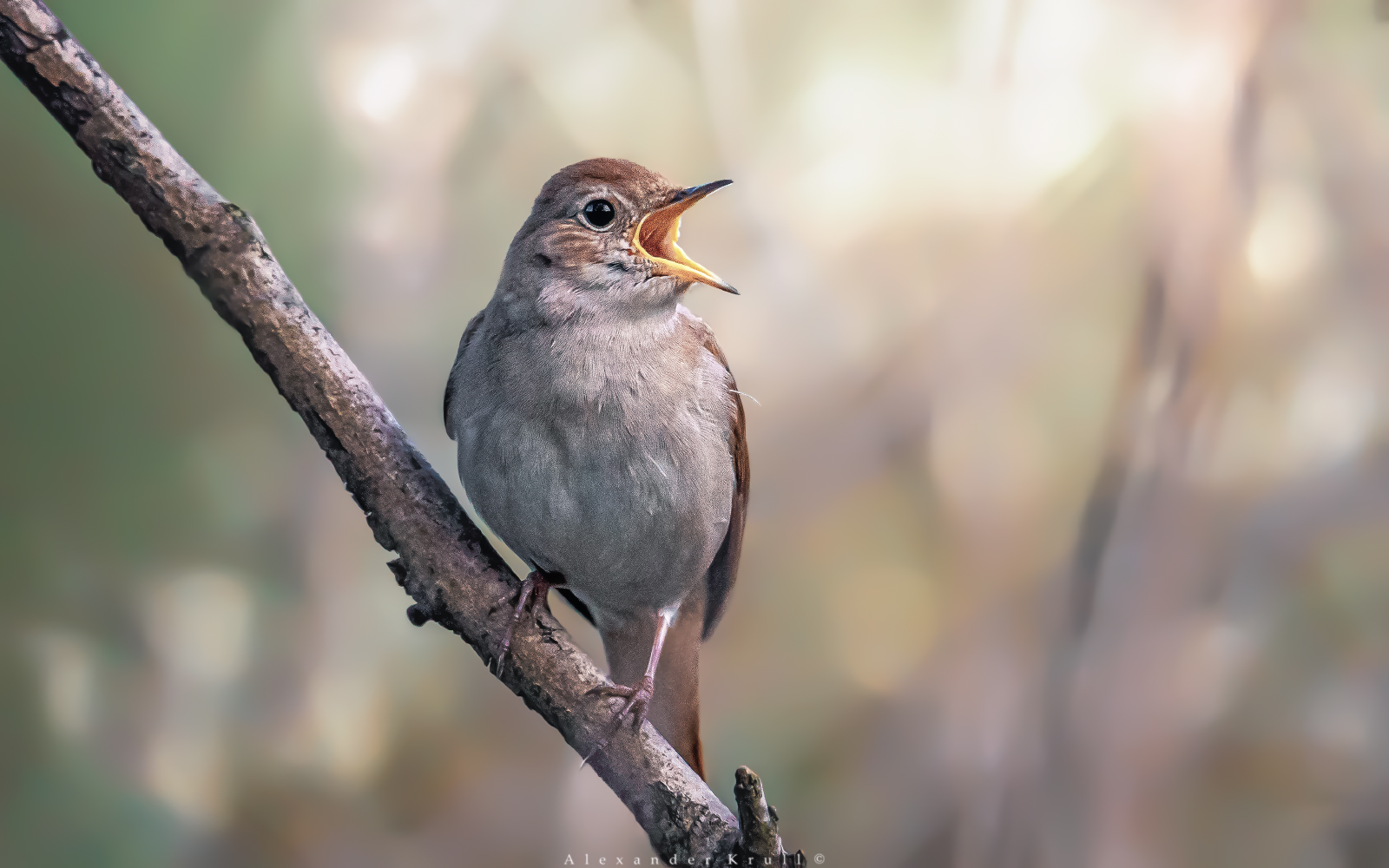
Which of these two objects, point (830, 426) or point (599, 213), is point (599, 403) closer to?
point (599, 213)

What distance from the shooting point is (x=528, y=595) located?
6.53 ft

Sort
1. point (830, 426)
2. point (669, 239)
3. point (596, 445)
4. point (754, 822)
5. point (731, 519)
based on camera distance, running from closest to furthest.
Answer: point (754, 822) → point (596, 445) → point (669, 239) → point (731, 519) → point (830, 426)

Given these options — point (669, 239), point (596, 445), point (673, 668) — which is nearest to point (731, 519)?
point (673, 668)

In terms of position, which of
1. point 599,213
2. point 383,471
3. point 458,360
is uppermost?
point 599,213

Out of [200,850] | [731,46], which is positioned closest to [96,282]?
[200,850]

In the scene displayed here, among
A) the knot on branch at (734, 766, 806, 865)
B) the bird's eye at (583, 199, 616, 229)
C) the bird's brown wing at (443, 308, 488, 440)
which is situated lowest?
the knot on branch at (734, 766, 806, 865)

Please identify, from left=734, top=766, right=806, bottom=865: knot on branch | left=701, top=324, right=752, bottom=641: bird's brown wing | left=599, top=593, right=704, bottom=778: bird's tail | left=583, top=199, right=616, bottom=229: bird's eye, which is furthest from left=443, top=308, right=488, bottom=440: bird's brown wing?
left=734, top=766, right=806, bottom=865: knot on branch

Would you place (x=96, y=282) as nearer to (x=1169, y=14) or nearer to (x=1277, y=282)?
(x=1169, y=14)

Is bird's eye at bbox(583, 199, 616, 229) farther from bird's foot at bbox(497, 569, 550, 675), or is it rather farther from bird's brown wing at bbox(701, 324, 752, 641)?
bird's foot at bbox(497, 569, 550, 675)

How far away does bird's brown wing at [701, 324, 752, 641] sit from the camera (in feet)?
7.18

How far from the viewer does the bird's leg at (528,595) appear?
193 cm

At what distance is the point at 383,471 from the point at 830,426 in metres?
1.37

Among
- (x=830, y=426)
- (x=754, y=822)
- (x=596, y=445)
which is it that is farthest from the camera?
(x=830, y=426)

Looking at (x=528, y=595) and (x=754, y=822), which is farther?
(x=528, y=595)
